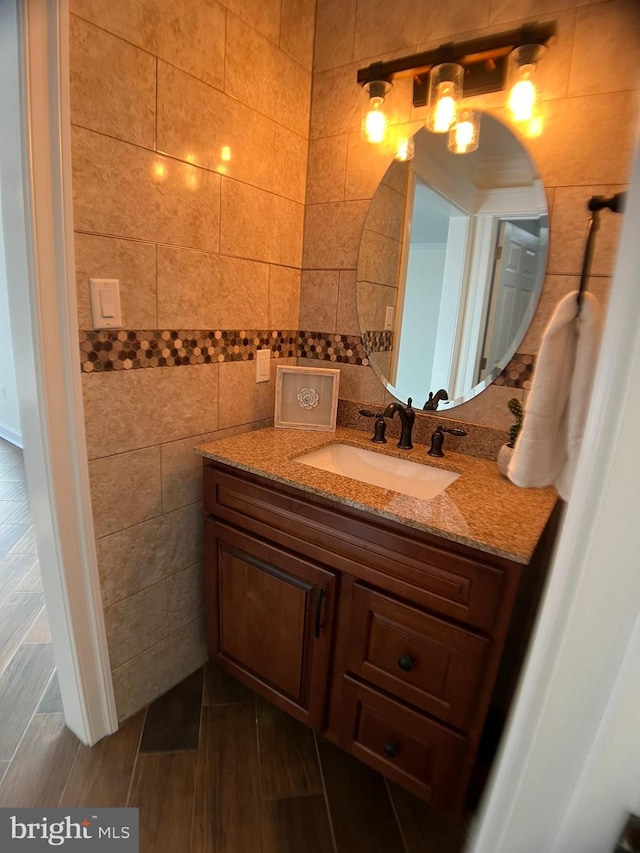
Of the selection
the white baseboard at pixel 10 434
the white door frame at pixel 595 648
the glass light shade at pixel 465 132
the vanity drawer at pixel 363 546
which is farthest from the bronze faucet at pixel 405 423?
the white baseboard at pixel 10 434

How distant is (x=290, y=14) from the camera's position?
1.48 meters

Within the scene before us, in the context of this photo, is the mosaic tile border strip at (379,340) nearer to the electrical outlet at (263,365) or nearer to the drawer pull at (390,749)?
the electrical outlet at (263,365)

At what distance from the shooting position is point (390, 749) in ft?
3.93

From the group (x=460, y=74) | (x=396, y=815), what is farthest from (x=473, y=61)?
(x=396, y=815)

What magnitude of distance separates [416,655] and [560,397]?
72 cm

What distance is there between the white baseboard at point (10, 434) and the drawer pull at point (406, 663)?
3.99 m

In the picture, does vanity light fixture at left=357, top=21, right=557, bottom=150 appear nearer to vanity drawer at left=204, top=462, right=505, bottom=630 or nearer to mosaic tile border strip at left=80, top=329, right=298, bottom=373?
mosaic tile border strip at left=80, top=329, right=298, bottom=373

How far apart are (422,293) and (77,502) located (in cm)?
124

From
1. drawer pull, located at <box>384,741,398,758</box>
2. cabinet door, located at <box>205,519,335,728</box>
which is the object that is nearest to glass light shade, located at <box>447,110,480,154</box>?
cabinet door, located at <box>205,519,335,728</box>

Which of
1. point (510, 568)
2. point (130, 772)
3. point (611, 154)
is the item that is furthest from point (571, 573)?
point (130, 772)

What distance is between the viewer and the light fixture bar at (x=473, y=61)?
1.16 metres

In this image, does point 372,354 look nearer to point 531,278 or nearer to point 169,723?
point 531,278

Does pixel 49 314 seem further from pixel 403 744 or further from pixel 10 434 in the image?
pixel 10 434

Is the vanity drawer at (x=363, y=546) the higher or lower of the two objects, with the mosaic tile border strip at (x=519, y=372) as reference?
lower
